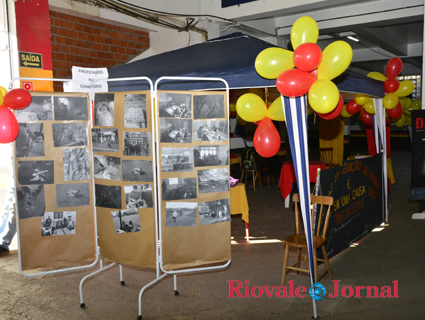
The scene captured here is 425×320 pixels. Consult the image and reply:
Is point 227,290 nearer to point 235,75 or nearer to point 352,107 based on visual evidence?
point 235,75

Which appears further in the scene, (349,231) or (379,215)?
(379,215)

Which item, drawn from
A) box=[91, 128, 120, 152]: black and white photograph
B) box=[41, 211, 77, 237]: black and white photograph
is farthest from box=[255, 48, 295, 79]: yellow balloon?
box=[41, 211, 77, 237]: black and white photograph

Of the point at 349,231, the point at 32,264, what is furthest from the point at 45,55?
the point at 349,231

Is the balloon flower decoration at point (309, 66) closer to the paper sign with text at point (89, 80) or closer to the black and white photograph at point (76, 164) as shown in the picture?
the paper sign with text at point (89, 80)

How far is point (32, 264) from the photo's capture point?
2773 mm

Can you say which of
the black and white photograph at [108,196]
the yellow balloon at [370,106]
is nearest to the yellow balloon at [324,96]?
the black and white photograph at [108,196]

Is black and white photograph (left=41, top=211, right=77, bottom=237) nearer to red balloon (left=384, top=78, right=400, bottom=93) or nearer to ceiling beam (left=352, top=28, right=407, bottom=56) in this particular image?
red balloon (left=384, top=78, right=400, bottom=93)

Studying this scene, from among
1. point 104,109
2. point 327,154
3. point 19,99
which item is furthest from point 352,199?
point 327,154

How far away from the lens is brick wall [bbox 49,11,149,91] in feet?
16.5

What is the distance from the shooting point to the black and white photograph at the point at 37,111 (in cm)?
269

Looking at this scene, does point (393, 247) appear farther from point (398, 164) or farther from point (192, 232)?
point (398, 164)

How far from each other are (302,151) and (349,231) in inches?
64.0

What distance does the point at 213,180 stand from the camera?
9.04 feet

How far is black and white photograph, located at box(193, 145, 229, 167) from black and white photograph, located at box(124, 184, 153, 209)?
400mm
